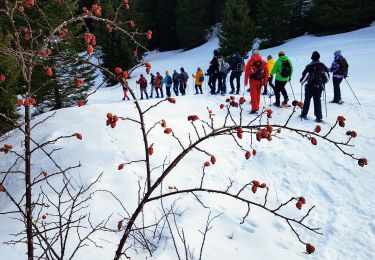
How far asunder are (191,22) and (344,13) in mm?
16583

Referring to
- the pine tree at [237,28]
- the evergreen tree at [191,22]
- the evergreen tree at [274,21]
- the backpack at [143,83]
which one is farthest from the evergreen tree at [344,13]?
the backpack at [143,83]

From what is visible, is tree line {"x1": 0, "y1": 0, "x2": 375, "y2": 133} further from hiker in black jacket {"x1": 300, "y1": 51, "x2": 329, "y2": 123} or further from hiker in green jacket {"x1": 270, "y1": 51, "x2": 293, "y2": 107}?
hiker in black jacket {"x1": 300, "y1": 51, "x2": 329, "y2": 123}

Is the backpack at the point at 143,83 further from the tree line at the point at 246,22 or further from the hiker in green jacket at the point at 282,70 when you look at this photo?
the hiker in green jacket at the point at 282,70

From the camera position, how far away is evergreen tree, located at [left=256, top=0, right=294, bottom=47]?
109 ft

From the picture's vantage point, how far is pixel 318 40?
3086 centimetres

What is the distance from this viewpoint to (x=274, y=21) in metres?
33.8

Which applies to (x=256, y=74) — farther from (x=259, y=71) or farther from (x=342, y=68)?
(x=342, y=68)

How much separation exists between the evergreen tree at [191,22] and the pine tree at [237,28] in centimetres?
1020

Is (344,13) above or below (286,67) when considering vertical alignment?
above

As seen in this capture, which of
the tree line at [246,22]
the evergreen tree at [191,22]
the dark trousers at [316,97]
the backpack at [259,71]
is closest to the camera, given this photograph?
the dark trousers at [316,97]

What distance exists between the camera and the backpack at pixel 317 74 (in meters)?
8.80

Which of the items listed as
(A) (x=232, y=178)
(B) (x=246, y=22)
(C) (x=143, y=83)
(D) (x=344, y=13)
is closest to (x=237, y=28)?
(B) (x=246, y=22)

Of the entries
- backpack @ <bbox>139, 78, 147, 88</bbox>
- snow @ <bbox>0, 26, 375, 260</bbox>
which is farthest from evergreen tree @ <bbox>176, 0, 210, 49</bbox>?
snow @ <bbox>0, 26, 375, 260</bbox>

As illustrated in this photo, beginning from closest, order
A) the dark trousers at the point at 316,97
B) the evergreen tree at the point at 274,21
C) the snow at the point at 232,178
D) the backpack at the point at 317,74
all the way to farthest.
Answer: the snow at the point at 232,178, the backpack at the point at 317,74, the dark trousers at the point at 316,97, the evergreen tree at the point at 274,21
